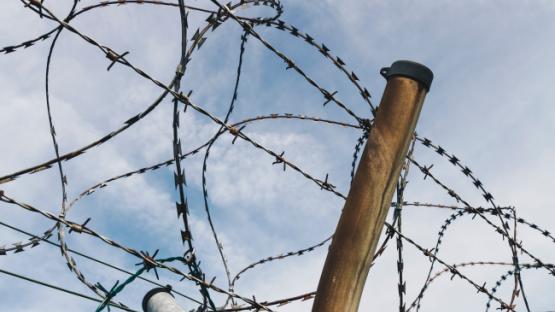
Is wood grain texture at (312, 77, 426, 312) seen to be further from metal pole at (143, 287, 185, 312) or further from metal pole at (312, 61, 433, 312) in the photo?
metal pole at (143, 287, 185, 312)

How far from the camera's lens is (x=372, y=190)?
9.25 feet

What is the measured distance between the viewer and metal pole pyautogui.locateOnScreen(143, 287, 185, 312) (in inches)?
127

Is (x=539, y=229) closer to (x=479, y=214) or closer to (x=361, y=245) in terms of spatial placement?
(x=479, y=214)

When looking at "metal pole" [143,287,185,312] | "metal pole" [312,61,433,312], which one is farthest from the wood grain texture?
"metal pole" [143,287,185,312]

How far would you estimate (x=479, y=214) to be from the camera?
454cm

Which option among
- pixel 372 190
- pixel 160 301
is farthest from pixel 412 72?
pixel 160 301

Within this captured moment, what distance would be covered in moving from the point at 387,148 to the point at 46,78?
2.27 meters

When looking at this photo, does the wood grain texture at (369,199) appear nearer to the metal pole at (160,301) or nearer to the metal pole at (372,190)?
the metal pole at (372,190)

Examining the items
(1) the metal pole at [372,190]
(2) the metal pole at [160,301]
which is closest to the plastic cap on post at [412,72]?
(1) the metal pole at [372,190]

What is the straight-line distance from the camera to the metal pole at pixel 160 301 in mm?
3217

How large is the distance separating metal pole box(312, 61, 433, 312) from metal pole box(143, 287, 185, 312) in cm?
83

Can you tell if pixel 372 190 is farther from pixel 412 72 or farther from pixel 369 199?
pixel 412 72

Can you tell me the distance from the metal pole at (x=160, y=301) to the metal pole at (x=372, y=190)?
833 millimetres

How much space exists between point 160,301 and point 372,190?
1163mm
